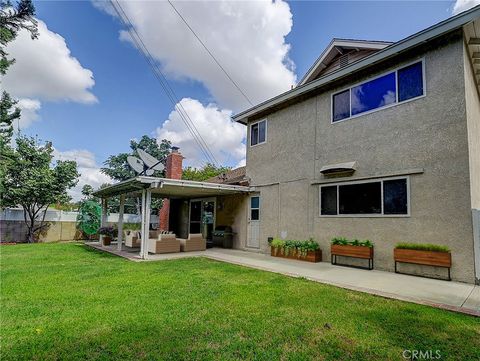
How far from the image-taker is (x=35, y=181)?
1592 centimetres

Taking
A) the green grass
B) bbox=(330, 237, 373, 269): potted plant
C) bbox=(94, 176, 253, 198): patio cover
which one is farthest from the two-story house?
the green grass

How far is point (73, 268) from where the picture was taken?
8.18m

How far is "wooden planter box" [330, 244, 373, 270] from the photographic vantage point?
8.29 meters

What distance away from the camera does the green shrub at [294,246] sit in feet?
32.4

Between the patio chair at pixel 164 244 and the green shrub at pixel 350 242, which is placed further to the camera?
the patio chair at pixel 164 244

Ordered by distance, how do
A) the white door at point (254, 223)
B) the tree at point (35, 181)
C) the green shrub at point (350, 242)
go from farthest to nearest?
the tree at point (35, 181)
the white door at point (254, 223)
the green shrub at point (350, 242)

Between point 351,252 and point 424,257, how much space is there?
198 centimetres

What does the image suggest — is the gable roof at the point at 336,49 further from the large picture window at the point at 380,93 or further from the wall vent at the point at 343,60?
the large picture window at the point at 380,93

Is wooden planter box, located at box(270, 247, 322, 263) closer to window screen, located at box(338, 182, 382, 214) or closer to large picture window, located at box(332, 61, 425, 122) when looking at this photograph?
window screen, located at box(338, 182, 382, 214)

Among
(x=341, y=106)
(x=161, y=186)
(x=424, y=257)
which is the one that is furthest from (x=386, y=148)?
(x=161, y=186)

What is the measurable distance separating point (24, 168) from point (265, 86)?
15208 mm

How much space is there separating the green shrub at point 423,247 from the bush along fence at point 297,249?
8.86ft

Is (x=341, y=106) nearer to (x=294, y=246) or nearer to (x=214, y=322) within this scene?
(x=294, y=246)

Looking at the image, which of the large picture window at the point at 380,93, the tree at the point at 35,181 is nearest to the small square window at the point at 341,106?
the large picture window at the point at 380,93
